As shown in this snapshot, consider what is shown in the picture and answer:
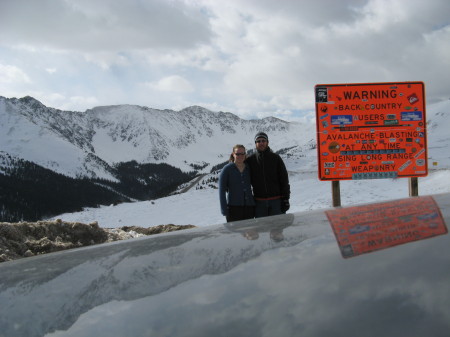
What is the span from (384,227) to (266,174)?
11.2ft

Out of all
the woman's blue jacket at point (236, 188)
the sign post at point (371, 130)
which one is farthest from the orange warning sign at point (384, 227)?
the sign post at point (371, 130)

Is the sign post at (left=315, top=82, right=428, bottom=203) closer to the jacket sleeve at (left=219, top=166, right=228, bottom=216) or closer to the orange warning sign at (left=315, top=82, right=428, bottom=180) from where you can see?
the orange warning sign at (left=315, top=82, right=428, bottom=180)

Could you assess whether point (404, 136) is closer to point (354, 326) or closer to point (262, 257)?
point (262, 257)

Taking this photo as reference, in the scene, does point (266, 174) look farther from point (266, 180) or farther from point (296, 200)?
point (296, 200)

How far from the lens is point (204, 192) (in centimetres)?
2927

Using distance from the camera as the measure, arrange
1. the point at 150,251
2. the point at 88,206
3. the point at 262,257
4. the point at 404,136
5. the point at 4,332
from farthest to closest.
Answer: the point at 88,206
the point at 404,136
the point at 150,251
the point at 262,257
the point at 4,332

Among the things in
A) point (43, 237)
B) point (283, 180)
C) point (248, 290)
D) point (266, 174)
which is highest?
point (266, 174)

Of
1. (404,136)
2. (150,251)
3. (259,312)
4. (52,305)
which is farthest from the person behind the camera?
(404,136)

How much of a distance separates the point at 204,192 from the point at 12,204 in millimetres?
→ 116056

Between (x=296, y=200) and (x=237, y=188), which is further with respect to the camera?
(x=296, y=200)

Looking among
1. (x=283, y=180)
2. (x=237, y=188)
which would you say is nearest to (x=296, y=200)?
(x=283, y=180)

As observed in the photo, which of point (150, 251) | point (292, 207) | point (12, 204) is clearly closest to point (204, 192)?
point (292, 207)

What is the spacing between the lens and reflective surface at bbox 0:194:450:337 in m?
1.12

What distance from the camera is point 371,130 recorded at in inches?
254
